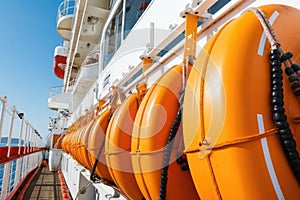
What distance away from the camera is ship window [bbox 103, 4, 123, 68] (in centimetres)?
293

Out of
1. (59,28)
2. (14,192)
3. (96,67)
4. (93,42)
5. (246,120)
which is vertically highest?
(59,28)

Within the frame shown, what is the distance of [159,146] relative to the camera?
81 cm

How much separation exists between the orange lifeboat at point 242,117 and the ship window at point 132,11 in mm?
1788

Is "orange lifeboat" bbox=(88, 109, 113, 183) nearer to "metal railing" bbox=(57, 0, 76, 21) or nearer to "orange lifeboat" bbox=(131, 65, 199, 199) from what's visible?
"orange lifeboat" bbox=(131, 65, 199, 199)

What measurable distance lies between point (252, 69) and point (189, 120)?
183mm

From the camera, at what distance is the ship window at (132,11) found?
2297 millimetres

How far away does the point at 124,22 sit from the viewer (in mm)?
2643

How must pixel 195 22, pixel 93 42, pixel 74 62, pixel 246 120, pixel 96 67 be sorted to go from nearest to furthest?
1. pixel 246 120
2. pixel 195 22
3. pixel 96 67
4. pixel 93 42
5. pixel 74 62

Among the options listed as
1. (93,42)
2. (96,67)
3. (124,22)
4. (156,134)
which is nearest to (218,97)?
(156,134)

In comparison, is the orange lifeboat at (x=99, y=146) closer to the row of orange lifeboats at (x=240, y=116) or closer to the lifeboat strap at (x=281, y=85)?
the row of orange lifeboats at (x=240, y=116)

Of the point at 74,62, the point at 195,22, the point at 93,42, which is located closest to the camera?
the point at 195,22

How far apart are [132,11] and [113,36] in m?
0.79

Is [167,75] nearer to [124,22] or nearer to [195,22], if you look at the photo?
[195,22]

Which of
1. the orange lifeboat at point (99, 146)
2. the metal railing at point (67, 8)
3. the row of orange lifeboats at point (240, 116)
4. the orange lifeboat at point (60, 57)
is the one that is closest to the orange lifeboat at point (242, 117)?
the row of orange lifeboats at point (240, 116)
